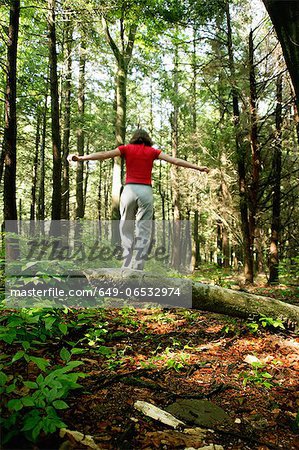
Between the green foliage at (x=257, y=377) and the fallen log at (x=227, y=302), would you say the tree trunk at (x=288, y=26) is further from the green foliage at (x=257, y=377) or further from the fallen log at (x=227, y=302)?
the fallen log at (x=227, y=302)

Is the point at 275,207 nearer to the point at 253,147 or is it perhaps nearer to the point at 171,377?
the point at 253,147

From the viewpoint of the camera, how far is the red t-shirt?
4927mm

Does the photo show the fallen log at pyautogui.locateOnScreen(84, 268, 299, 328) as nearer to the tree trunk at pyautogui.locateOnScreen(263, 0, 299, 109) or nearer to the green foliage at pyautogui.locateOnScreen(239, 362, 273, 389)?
the green foliage at pyautogui.locateOnScreen(239, 362, 273, 389)

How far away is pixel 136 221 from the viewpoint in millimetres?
5047

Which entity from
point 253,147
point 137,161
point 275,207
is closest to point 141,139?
point 137,161

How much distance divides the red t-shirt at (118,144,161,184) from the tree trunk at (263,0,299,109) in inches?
112

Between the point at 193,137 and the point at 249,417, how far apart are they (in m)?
14.3

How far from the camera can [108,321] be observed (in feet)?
16.3

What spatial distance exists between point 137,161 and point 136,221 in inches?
37.8

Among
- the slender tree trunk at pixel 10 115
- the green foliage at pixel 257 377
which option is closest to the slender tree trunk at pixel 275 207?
the green foliage at pixel 257 377

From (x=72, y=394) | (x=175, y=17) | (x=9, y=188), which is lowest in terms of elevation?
(x=72, y=394)

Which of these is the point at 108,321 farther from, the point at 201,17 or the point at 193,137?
the point at 193,137

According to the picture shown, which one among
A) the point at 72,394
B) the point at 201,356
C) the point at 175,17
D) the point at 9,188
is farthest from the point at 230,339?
the point at 175,17

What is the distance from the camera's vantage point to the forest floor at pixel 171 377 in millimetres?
2410
